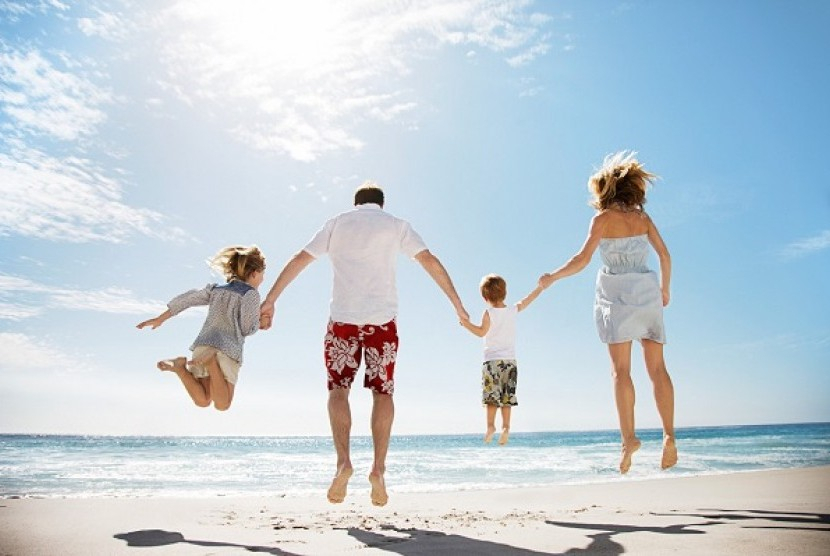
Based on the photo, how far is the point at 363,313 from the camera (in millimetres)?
5176

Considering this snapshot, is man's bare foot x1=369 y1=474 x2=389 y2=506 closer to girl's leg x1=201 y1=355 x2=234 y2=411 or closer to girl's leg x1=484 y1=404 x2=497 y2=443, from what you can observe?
girl's leg x1=201 y1=355 x2=234 y2=411

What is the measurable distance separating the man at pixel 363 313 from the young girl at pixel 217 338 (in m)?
0.84

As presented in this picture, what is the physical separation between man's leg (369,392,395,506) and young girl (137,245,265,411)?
1.30 m

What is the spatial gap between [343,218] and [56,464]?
2099 centimetres

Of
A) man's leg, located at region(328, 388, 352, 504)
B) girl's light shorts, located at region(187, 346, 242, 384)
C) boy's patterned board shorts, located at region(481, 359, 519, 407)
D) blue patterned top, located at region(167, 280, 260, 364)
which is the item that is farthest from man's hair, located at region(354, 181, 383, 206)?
boy's patterned board shorts, located at region(481, 359, 519, 407)

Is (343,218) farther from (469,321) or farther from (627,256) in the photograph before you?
(627,256)

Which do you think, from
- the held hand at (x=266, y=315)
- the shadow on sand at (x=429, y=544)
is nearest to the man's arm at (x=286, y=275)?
the held hand at (x=266, y=315)

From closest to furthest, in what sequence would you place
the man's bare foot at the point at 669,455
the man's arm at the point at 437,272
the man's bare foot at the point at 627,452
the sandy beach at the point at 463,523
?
the sandy beach at the point at 463,523 < the man's bare foot at the point at 669,455 < the man's bare foot at the point at 627,452 < the man's arm at the point at 437,272

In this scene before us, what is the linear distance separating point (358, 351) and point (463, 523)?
3117 mm

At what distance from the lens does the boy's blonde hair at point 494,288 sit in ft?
29.0

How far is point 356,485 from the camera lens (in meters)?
14.0

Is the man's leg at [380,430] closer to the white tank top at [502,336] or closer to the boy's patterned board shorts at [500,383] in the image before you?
the white tank top at [502,336]

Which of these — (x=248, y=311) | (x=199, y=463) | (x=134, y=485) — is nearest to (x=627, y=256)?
(x=248, y=311)

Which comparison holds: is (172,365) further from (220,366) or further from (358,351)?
(358,351)
